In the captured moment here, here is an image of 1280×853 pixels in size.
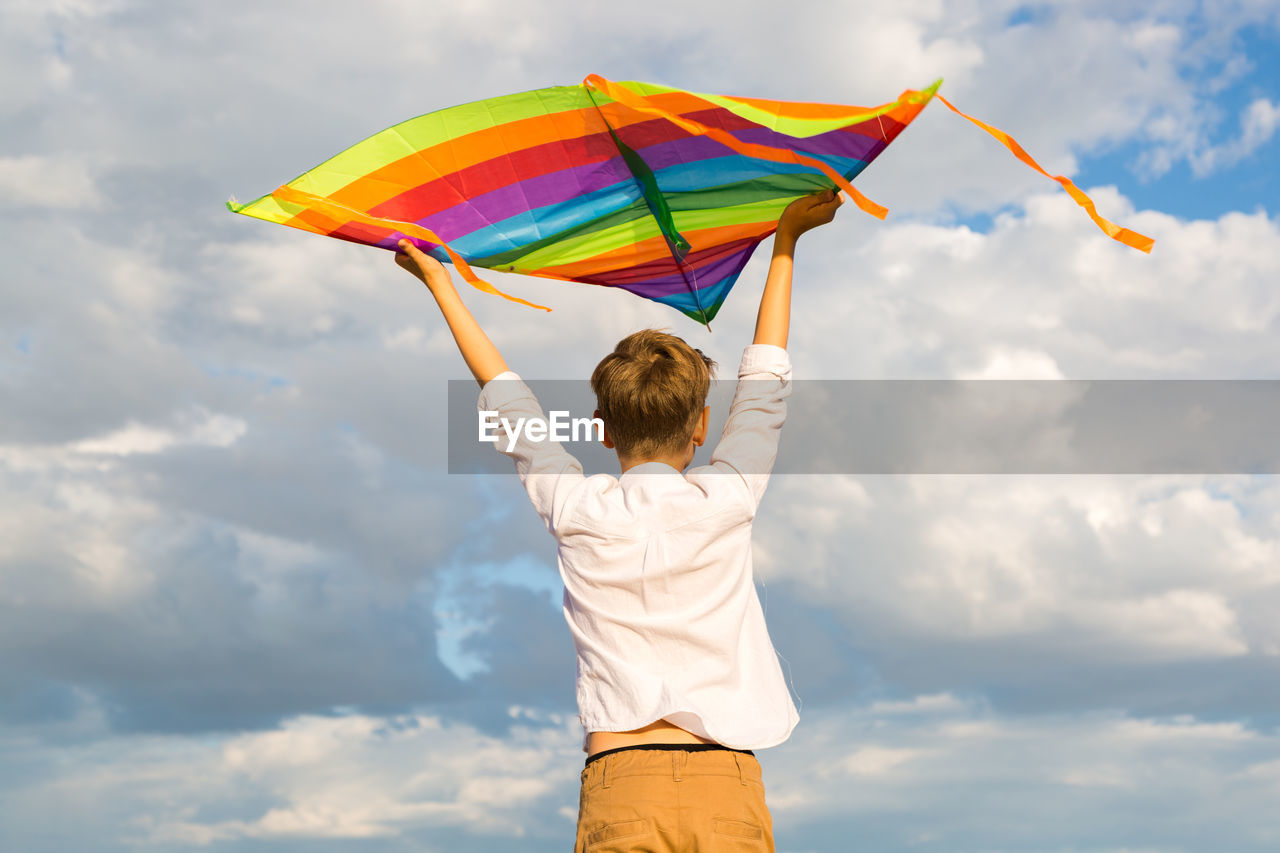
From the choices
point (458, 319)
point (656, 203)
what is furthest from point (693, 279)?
point (458, 319)

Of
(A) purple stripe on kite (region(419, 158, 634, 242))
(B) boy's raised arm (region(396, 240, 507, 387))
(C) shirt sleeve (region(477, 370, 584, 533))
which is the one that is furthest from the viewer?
(A) purple stripe on kite (region(419, 158, 634, 242))

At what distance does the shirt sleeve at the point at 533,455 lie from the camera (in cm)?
382

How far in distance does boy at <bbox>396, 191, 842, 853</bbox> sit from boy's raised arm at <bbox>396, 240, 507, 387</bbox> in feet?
1.07

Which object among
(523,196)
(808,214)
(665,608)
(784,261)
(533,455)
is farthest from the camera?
(523,196)

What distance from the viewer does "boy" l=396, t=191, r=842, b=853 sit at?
3518mm

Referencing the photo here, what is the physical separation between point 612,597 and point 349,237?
2.43 metres

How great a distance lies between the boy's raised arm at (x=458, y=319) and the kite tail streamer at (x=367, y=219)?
0.12 meters

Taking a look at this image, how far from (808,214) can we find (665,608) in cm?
202

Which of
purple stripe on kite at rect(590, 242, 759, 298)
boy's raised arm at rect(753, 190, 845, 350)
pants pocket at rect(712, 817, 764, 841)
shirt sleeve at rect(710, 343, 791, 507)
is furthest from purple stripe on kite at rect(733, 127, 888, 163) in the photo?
pants pocket at rect(712, 817, 764, 841)

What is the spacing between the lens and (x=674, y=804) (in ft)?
11.4

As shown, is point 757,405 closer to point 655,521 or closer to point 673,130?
point 655,521

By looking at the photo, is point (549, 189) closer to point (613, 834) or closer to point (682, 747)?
point (682, 747)

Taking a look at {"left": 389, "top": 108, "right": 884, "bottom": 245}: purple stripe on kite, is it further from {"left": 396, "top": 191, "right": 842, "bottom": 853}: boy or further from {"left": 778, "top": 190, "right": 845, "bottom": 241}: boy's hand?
{"left": 396, "top": 191, "right": 842, "bottom": 853}: boy

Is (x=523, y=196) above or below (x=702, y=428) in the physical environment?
above
